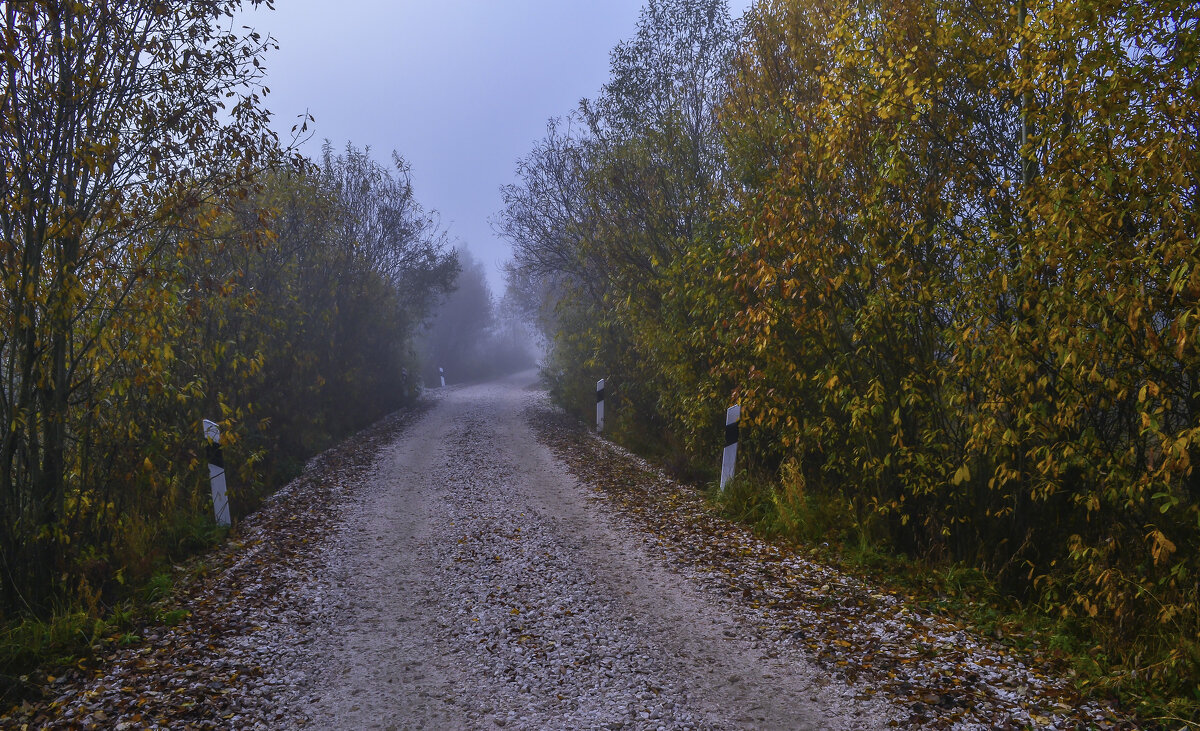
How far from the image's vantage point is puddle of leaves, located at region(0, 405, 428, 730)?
4.34 m

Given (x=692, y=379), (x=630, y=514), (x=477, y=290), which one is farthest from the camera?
(x=477, y=290)

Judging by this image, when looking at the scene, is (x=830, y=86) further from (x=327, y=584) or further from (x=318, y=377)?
(x=318, y=377)

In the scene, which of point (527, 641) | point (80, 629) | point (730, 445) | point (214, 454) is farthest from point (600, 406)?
point (80, 629)

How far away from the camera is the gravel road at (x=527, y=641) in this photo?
441 cm

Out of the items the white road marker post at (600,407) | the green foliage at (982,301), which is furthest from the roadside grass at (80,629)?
the white road marker post at (600,407)

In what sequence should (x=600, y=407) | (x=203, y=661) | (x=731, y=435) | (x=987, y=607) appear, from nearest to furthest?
(x=203, y=661) → (x=987, y=607) → (x=731, y=435) → (x=600, y=407)

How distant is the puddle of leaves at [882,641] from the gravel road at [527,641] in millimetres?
251

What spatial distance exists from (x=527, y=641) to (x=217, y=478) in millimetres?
5674

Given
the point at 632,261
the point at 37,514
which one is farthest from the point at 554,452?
the point at 37,514

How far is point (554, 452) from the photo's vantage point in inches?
607

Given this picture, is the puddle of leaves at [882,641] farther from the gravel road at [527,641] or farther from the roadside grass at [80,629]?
the roadside grass at [80,629]

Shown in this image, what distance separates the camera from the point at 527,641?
17.9ft

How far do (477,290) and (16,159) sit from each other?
2083 inches

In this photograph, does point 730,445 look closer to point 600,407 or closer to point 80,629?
point 80,629
